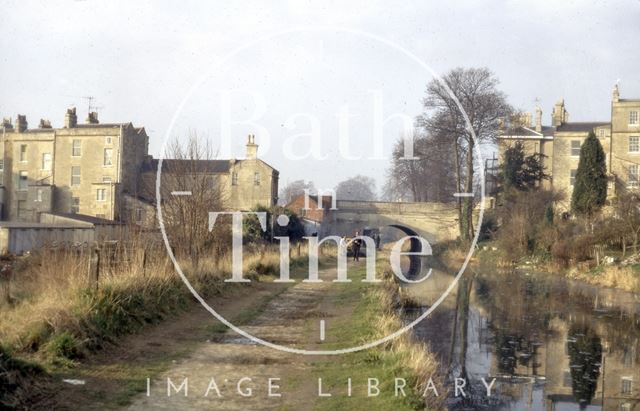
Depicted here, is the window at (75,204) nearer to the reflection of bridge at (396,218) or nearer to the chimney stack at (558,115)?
the reflection of bridge at (396,218)

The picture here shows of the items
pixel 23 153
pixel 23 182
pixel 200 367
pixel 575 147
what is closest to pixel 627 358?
pixel 200 367

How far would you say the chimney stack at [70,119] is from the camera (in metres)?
53.3

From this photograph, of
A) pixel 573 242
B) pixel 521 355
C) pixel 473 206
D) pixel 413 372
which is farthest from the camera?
pixel 473 206

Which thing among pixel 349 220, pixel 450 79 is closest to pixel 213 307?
pixel 450 79

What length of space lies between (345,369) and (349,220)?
44.3 m

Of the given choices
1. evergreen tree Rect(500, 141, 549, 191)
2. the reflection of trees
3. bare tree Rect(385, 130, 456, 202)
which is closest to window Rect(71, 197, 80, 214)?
bare tree Rect(385, 130, 456, 202)

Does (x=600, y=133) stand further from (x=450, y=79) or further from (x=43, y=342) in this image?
(x=43, y=342)

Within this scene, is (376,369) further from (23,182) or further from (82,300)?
(23,182)

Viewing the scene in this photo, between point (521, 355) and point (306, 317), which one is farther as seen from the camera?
point (306, 317)

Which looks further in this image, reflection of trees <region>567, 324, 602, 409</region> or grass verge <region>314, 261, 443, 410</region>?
reflection of trees <region>567, 324, 602, 409</region>

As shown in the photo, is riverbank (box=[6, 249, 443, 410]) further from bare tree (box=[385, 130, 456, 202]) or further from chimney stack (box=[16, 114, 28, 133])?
chimney stack (box=[16, 114, 28, 133])

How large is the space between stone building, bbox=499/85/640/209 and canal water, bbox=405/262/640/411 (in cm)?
2679

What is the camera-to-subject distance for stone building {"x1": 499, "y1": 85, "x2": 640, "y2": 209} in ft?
168

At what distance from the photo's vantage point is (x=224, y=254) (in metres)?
22.2
